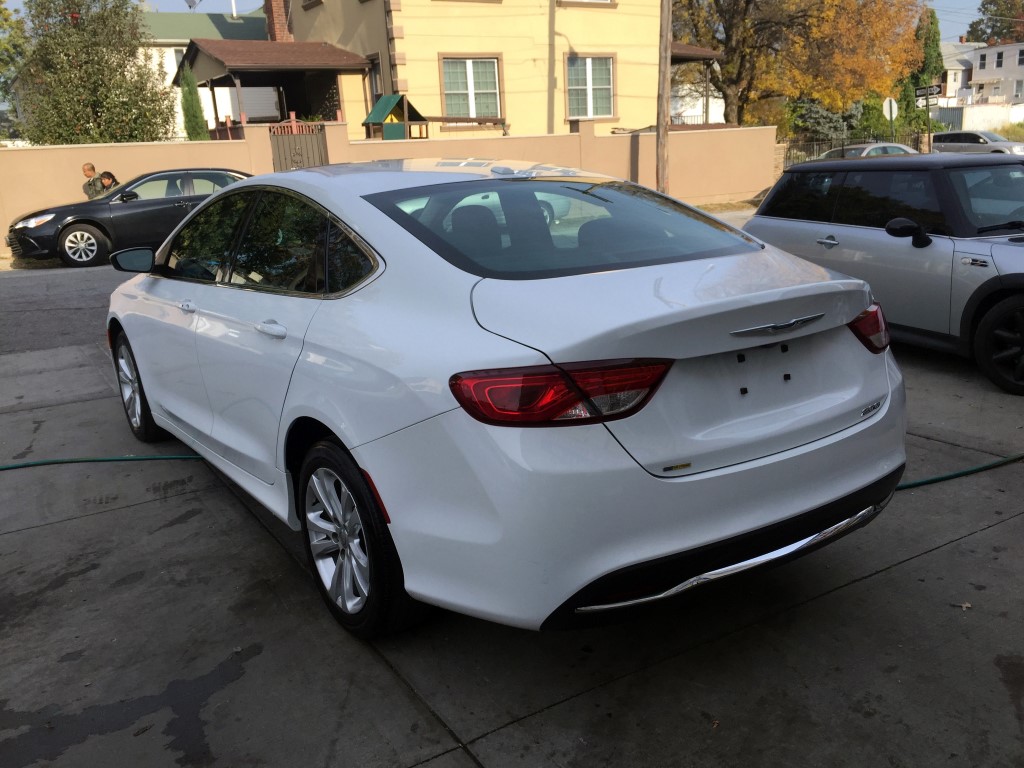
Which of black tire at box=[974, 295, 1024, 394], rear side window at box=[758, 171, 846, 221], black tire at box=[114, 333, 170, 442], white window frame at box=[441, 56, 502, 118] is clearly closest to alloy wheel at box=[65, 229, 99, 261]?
black tire at box=[114, 333, 170, 442]

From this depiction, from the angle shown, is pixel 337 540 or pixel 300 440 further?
pixel 300 440

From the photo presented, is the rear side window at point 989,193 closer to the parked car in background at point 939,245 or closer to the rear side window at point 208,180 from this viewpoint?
the parked car in background at point 939,245

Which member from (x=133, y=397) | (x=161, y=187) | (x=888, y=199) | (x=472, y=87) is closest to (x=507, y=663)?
(x=133, y=397)

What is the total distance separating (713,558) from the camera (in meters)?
2.59

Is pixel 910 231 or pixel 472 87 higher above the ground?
pixel 472 87

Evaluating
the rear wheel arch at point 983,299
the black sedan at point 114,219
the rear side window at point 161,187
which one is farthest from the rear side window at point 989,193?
the rear side window at point 161,187

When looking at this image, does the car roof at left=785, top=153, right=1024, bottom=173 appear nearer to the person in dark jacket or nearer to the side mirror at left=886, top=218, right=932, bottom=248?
the side mirror at left=886, top=218, right=932, bottom=248

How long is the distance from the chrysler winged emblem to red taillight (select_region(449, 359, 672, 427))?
28cm

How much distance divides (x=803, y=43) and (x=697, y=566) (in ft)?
109

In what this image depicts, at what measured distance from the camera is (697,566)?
8.44 ft

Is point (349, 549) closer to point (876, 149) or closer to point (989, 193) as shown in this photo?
point (989, 193)

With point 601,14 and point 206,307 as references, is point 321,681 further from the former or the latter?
point 601,14

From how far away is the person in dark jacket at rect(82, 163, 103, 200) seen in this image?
16906 millimetres

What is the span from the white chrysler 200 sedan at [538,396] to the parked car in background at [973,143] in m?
28.7
